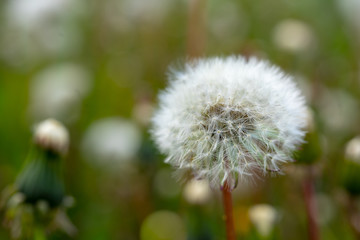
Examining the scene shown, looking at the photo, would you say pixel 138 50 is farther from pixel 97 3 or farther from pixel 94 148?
pixel 94 148

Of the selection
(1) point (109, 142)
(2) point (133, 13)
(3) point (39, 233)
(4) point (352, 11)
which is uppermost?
(4) point (352, 11)

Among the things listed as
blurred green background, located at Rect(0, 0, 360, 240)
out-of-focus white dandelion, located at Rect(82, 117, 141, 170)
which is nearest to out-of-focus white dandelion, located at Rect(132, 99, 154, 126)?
blurred green background, located at Rect(0, 0, 360, 240)

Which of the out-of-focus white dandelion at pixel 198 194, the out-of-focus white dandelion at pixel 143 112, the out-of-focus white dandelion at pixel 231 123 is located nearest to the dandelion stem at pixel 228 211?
the out-of-focus white dandelion at pixel 231 123

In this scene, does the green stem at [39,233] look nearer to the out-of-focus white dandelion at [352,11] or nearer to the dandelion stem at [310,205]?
the dandelion stem at [310,205]

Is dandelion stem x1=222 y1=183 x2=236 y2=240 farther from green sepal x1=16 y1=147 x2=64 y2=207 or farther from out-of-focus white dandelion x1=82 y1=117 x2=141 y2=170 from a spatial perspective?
out-of-focus white dandelion x1=82 y1=117 x2=141 y2=170

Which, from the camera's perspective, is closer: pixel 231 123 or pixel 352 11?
pixel 231 123

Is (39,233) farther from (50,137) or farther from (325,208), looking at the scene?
(325,208)

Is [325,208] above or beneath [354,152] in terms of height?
beneath

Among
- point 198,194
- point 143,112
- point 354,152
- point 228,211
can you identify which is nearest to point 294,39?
point 143,112
